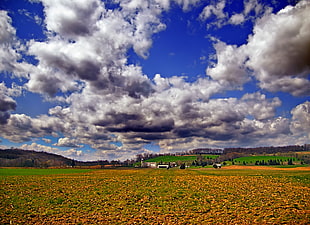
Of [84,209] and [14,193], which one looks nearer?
[84,209]

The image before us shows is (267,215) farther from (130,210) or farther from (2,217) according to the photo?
(2,217)

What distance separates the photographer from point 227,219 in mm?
14578

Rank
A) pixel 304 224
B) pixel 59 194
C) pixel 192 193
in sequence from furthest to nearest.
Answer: pixel 59 194 → pixel 192 193 → pixel 304 224

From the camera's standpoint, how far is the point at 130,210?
58.0 ft

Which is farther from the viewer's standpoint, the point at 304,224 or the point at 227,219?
the point at 227,219

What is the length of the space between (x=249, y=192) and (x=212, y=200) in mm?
4960

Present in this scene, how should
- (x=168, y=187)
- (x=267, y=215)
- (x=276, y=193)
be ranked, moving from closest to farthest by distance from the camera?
(x=267, y=215)
(x=276, y=193)
(x=168, y=187)

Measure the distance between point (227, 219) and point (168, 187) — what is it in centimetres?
1153

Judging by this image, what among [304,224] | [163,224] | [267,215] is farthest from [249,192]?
[163,224]

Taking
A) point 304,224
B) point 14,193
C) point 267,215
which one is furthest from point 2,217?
point 304,224

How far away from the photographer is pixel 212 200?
761 inches

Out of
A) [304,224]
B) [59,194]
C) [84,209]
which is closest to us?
[304,224]

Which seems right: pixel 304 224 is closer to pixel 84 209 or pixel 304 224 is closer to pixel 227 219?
pixel 227 219

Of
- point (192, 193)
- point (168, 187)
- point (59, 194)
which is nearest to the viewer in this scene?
point (192, 193)
